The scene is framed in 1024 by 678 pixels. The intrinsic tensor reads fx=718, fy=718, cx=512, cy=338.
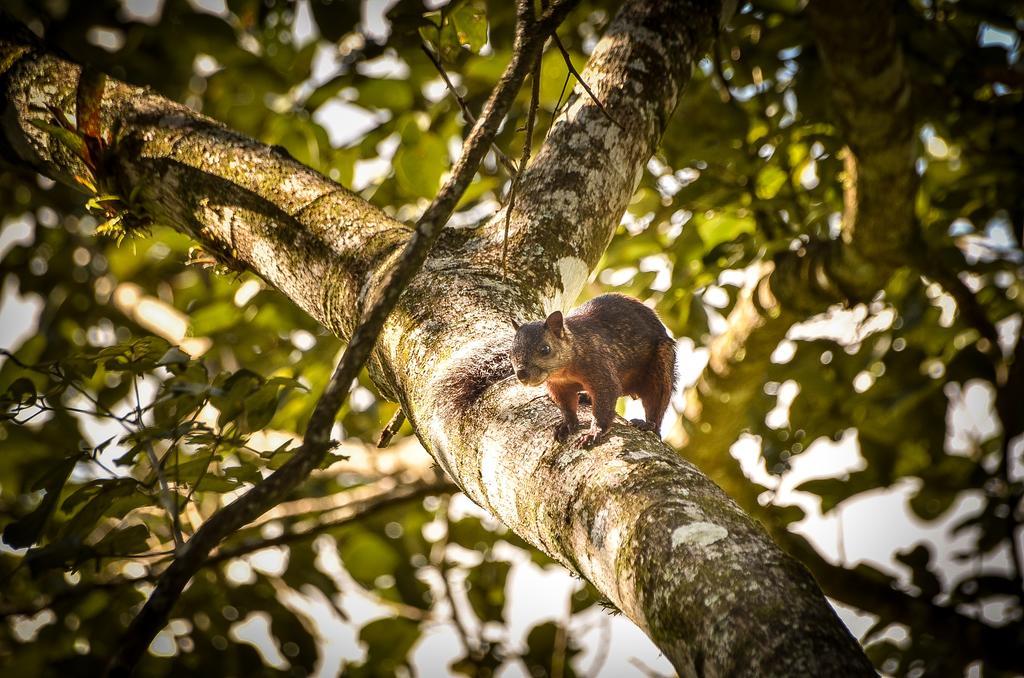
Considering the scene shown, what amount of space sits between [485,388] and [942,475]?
2898 mm

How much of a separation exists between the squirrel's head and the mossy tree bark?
0.18 feet

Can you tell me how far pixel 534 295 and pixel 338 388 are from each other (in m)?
0.68

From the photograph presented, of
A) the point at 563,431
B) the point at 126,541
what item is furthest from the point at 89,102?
the point at 563,431

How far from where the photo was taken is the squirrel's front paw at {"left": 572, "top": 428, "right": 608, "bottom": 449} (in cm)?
114

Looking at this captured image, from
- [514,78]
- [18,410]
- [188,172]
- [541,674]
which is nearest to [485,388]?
[514,78]

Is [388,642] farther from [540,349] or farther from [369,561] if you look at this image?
[540,349]

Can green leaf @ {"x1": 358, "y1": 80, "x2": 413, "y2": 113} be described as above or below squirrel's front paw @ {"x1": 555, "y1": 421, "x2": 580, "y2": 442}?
above

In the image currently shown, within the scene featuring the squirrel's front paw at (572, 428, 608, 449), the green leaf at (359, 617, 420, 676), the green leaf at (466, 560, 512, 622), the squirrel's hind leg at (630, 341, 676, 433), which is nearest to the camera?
the squirrel's front paw at (572, 428, 608, 449)

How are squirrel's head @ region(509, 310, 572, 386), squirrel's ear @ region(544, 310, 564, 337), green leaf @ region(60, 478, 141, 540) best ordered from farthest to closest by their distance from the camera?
squirrel's ear @ region(544, 310, 564, 337)
green leaf @ region(60, 478, 141, 540)
squirrel's head @ region(509, 310, 572, 386)

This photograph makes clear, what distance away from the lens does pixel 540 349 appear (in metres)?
1.94

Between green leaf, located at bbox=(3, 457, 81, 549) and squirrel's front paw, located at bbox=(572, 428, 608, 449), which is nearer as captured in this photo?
squirrel's front paw, located at bbox=(572, 428, 608, 449)

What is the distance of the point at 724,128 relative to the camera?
297 centimetres

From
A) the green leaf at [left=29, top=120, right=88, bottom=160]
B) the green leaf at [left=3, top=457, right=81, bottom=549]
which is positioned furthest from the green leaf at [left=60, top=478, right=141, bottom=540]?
the green leaf at [left=29, top=120, right=88, bottom=160]

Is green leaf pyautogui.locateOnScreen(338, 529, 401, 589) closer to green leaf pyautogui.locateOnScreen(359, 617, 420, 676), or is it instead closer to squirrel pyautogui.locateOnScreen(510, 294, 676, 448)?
green leaf pyautogui.locateOnScreen(359, 617, 420, 676)
